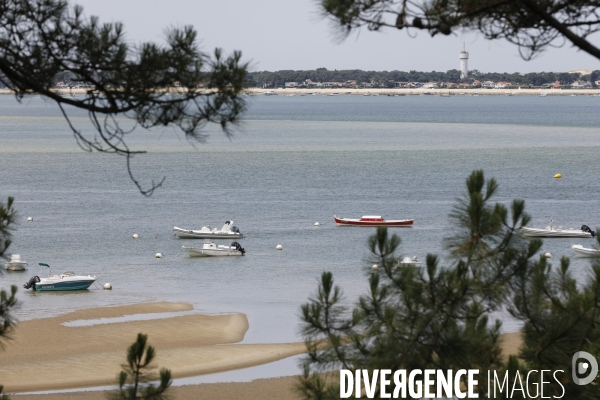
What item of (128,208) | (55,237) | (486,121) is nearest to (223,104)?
(55,237)

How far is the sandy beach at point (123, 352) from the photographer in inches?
713

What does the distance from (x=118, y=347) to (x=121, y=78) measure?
15.4 metres

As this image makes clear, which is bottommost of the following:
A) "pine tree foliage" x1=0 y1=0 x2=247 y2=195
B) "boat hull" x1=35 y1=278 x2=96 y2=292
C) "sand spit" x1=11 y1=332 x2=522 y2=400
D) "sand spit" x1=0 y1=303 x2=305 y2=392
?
"boat hull" x1=35 y1=278 x2=96 y2=292

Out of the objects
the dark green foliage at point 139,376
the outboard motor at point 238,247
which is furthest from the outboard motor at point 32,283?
the dark green foliage at point 139,376

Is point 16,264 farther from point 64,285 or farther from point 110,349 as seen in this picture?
point 110,349

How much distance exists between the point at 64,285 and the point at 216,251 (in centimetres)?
766

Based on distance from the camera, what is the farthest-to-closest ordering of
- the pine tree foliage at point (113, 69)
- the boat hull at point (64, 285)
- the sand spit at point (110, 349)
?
1. the boat hull at point (64, 285)
2. the sand spit at point (110, 349)
3. the pine tree foliage at point (113, 69)

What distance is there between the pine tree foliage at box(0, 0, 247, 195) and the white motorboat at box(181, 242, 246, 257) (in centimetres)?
2738

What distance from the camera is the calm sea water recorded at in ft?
92.7

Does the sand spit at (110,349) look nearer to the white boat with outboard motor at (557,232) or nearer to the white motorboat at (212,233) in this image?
the white motorboat at (212,233)

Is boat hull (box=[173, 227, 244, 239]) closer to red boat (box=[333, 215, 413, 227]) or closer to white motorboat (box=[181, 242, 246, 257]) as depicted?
white motorboat (box=[181, 242, 246, 257])

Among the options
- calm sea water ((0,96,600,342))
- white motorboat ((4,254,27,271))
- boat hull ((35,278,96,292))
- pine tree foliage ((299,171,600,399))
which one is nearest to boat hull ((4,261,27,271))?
white motorboat ((4,254,27,271))

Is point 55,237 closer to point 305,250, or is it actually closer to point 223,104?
point 305,250

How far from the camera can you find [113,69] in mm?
6656
